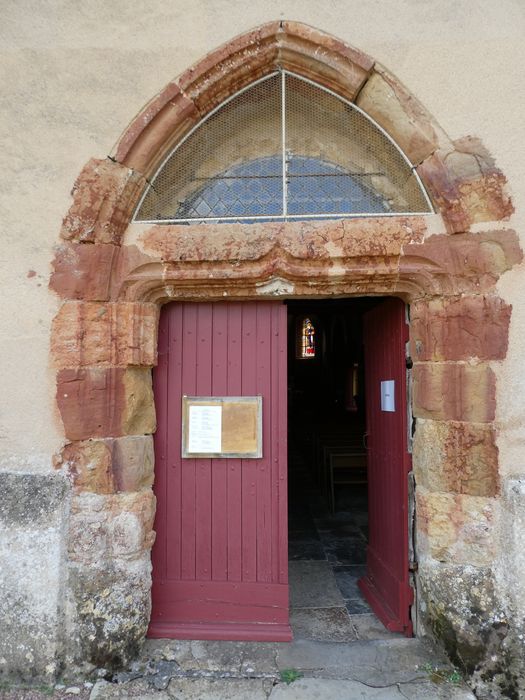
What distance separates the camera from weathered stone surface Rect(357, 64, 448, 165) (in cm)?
262

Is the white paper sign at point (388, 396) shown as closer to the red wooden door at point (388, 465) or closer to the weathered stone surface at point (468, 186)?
the red wooden door at point (388, 465)

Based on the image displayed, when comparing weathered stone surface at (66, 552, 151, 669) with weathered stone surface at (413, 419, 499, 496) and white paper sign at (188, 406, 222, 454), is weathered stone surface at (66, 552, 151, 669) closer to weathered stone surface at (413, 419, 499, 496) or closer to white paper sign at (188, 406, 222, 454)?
white paper sign at (188, 406, 222, 454)

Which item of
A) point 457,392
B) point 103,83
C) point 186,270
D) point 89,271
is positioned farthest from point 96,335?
point 457,392

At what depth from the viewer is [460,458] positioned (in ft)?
8.34

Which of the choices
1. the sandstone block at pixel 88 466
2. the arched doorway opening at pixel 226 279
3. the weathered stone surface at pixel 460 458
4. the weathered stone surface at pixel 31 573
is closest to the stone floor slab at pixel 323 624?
the arched doorway opening at pixel 226 279

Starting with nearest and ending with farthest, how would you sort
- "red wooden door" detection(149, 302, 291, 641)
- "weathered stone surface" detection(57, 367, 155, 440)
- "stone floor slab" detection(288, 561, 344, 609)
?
1. "weathered stone surface" detection(57, 367, 155, 440)
2. "red wooden door" detection(149, 302, 291, 641)
3. "stone floor slab" detection(288, 561, 344, 609)

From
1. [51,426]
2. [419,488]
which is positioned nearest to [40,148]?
[51,426]

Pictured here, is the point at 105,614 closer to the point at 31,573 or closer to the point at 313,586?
the point at 31,573

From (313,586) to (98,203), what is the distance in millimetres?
3173

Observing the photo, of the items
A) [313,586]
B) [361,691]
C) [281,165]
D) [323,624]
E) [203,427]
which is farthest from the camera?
[313,586]

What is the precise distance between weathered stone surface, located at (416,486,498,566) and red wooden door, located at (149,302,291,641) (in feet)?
2.81

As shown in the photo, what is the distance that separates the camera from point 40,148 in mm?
2660

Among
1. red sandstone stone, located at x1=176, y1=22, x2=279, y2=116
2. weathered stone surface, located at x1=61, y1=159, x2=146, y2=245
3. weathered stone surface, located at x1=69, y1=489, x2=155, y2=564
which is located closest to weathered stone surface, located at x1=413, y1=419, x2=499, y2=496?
weathered stone surface, located at x1=69, y1=489, x2=155, y2=564

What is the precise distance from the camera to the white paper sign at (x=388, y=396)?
307 cm
